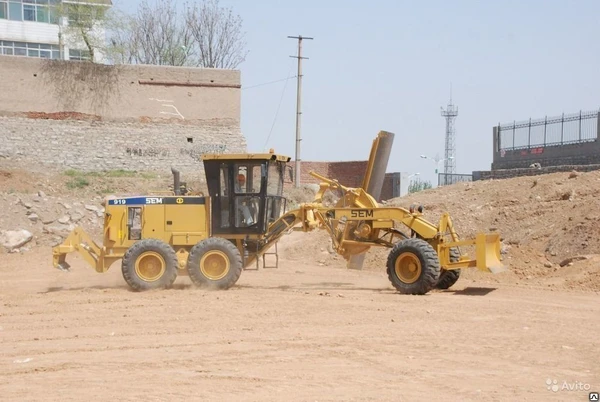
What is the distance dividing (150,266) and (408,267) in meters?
4.86

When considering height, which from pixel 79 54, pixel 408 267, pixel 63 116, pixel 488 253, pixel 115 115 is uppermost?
pixel 79 54

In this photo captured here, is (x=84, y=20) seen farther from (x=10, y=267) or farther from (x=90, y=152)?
(x=10, y=267)

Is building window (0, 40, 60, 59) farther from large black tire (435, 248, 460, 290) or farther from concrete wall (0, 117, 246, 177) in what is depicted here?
large black tire (435, 248, 460, 290)

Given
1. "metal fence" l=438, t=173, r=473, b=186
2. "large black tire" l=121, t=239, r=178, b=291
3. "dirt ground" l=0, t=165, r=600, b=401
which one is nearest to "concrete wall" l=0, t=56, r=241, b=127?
"metal fence" l=438, t=173, r=473, b=186

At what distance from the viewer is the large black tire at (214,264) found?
54.2 feet

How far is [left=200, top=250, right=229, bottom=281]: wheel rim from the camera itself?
1659 cm

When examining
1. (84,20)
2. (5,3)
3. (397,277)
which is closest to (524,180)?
(397,277)

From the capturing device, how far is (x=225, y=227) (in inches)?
680

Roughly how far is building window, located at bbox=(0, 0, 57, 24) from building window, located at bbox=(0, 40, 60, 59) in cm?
149

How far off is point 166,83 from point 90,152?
420 centimetres

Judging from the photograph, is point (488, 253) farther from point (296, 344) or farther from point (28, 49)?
point (28, 49)

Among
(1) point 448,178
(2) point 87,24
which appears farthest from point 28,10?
(1) point 448,178

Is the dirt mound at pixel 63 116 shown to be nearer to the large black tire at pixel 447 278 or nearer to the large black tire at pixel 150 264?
the large black tire at pixel 150 264

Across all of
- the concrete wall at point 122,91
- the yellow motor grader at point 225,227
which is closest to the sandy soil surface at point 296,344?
the yellow motor grader at point 225,227
